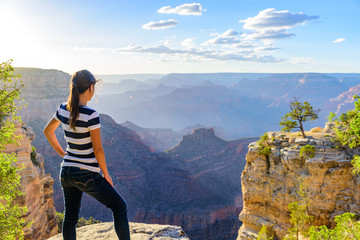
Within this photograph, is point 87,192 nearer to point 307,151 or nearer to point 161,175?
point 307,151

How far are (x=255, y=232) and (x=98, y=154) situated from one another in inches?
783

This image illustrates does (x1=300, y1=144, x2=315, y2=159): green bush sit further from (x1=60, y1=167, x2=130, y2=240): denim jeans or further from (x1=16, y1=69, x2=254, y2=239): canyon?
(x1=16, y1=69, x2=254, y2=239): canyon

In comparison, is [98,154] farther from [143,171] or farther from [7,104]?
[143,171]

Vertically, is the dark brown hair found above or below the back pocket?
above

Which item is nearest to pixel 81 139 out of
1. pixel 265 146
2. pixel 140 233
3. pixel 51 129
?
pixel 51 129

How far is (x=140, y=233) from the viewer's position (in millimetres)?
5102

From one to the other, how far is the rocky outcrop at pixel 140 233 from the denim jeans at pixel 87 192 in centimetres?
130

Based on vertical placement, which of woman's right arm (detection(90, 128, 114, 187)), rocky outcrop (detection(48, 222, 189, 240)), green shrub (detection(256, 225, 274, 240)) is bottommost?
green shrub (detection(256, 225, 274, 240))

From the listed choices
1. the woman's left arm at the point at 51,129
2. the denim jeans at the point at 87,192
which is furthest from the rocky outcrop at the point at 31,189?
the denim jeans at the point at 87,192

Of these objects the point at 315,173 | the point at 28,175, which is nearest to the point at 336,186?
the point at 315,173

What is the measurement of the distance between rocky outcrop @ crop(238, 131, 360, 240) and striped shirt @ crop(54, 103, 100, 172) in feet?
54.3

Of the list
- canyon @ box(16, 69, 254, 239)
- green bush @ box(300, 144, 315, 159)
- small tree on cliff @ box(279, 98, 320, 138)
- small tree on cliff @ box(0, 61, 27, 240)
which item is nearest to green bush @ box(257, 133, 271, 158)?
small tree on cliff @ box(279, 98, 320, 138)

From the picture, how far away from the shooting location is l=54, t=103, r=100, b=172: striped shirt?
3254 mm

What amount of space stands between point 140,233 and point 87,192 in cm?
214
